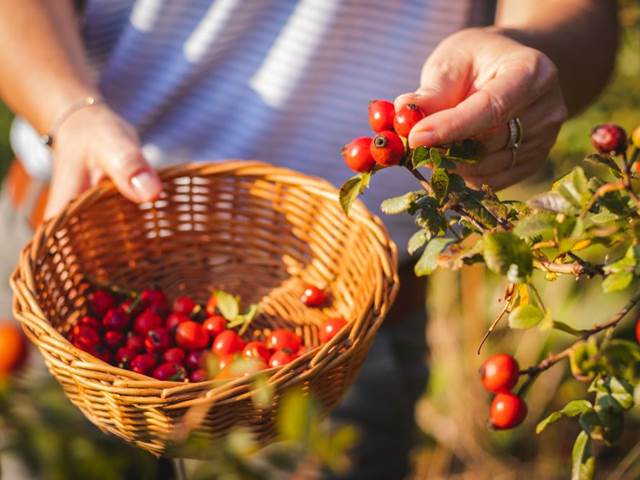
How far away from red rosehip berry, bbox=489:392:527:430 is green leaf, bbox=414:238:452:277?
0.49 ft

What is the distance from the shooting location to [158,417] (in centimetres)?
93

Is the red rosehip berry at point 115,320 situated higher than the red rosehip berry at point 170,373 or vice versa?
the red rosehip berry at point 170,373

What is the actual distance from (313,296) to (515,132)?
445mm

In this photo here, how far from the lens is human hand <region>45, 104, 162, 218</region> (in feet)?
4.05

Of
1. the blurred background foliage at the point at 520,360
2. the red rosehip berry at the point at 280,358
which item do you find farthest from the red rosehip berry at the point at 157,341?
the blurred background foliage at the point at 520,360

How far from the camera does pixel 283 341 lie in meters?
1.21

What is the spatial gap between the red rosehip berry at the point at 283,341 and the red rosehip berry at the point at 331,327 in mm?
45

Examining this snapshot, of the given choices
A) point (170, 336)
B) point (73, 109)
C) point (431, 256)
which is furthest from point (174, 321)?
point (431, 256)

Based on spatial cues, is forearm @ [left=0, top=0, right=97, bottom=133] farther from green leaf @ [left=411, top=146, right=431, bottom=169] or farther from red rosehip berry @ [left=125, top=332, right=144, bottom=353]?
green leaf @ [left=411, top=146, right=431, bottom=169]

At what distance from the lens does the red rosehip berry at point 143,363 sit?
A: 45.6 inches

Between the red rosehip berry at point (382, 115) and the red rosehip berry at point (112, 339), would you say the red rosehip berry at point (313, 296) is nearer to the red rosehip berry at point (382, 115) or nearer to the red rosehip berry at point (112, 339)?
the red rosehip berry at point (112, 339)

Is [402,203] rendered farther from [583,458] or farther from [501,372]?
[583,458]

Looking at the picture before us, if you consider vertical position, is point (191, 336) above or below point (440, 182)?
below

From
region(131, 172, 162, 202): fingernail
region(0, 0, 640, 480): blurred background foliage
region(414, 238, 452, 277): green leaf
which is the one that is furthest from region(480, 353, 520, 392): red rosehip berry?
region(0, 0, 640, 480): blurred background foliage
